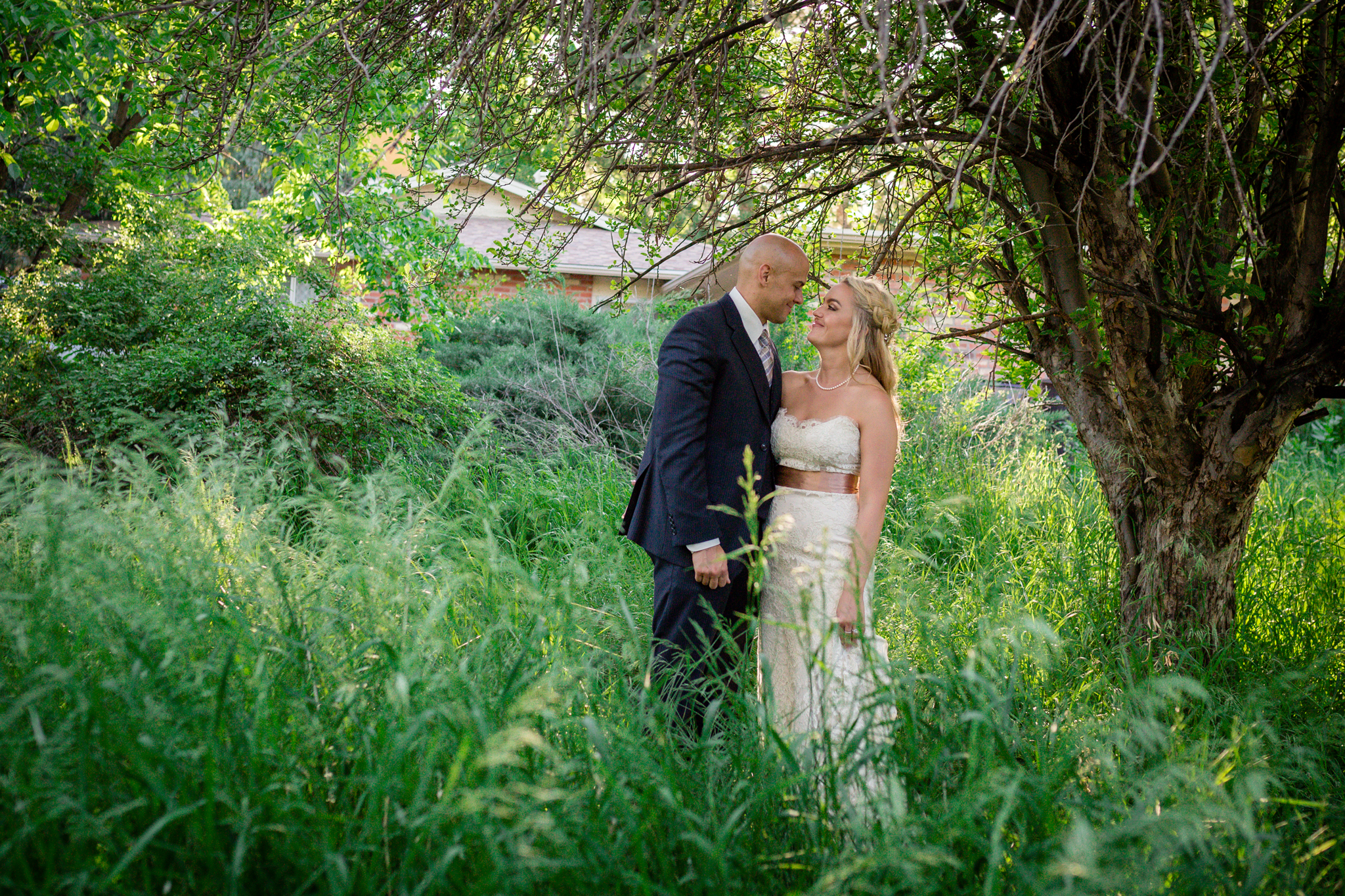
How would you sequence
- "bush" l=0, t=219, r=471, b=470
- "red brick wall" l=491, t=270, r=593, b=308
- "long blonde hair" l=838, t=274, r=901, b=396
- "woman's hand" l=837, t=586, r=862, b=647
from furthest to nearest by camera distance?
"red brick wall" l=491, t=270, r=593, b=308 < "bush" l=0, t=219, r=471, b=470 < "long blonde hair" l=838, t=274, r=901, b=396 < "woman's hand" l=837, t=586, r=862, b=647

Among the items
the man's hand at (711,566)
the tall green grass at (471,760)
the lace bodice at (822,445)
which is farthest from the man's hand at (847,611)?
the lace bodice at (822,445)

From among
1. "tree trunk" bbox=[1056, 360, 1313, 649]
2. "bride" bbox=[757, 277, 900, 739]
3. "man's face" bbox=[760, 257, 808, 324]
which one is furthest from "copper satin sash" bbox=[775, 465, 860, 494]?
"tree trunk" bbox=[1056, 360, 1313, 649]

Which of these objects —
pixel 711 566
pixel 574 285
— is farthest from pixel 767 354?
pixel 574 285

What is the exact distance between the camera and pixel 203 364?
245 inches

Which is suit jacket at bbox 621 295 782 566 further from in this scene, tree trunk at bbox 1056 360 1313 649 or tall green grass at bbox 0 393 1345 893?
tree trunk at bbox 1056 360 1313 649

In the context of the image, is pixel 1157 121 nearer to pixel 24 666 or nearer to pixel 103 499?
pixel 24 666

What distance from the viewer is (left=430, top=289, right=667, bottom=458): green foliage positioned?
7875mm

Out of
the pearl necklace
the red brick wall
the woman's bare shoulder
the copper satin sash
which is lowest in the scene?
→ the copper satin sash

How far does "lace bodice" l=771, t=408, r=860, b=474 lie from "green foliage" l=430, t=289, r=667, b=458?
3688mm

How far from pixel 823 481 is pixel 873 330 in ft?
2.21

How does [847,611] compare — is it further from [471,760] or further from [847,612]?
[471,760]

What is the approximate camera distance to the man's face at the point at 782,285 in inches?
138

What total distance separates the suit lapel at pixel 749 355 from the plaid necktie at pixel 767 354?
0.13 feet

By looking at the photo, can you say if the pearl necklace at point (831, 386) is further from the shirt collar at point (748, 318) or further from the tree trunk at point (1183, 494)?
the tree trunk at point (1183, 494)
